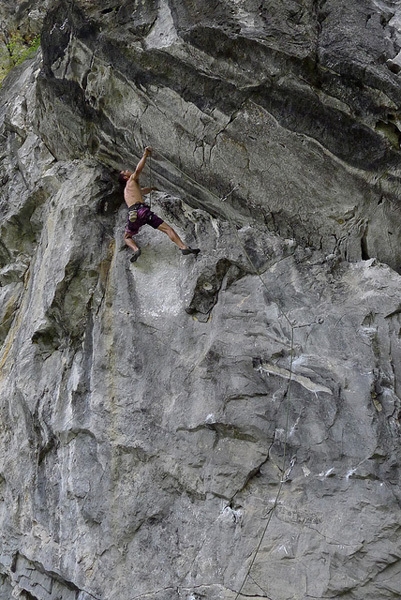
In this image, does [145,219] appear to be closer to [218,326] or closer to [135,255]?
[135,255]

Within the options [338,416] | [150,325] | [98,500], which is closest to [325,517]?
[338,416]

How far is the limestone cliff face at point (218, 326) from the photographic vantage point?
642 cm

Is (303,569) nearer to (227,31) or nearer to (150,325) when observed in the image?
(150,325)

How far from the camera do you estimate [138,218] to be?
8.19 meters

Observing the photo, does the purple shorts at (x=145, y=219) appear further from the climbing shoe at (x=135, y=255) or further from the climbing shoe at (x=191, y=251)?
the climbing shoe at (x=191, y=251)

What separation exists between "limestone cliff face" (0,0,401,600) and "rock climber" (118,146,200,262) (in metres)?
0.23

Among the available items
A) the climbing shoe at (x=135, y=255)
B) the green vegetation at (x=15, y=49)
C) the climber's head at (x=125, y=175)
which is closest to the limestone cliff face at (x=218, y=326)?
the climbing shoe at (x=135, y=255)

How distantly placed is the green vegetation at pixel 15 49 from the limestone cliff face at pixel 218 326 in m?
7.65

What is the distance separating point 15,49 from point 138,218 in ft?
36.6

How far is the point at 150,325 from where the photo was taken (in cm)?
781

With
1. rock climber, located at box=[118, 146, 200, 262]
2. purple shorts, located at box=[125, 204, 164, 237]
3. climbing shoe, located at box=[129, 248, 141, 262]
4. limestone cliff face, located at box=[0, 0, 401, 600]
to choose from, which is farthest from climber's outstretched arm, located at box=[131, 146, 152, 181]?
climbing shoe, located at box=[129, 248, 141, 262]

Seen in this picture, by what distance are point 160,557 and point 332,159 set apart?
→ 5.15m

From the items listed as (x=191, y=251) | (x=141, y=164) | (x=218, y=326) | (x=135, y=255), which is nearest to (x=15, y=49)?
(x=141, y=164)

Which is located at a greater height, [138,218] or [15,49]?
[15,49]
